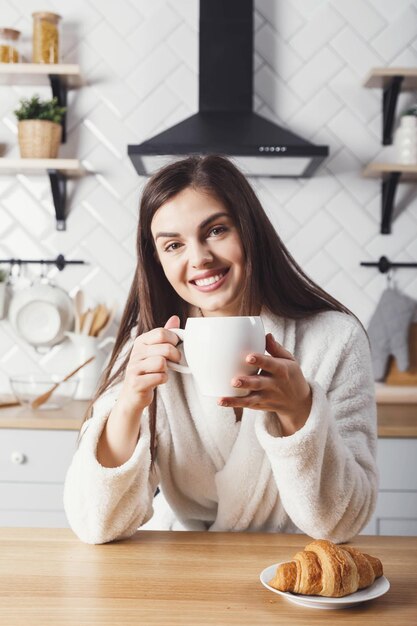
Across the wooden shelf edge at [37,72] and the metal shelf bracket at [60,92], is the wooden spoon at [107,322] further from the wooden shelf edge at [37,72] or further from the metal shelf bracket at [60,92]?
the wooden shelf edge at [37,72]

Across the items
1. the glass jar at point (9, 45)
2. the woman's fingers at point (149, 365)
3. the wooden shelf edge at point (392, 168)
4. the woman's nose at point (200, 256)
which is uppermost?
the glass jar at point (9, 45)

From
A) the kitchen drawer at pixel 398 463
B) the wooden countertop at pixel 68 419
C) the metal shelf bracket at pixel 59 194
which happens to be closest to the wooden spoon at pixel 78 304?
the metal shelf bracket at pixel 59 194

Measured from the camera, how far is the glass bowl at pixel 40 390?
2.49m

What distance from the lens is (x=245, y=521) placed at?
4.45 ft

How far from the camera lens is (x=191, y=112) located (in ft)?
9.36

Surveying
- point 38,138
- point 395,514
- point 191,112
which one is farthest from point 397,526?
point 38,138

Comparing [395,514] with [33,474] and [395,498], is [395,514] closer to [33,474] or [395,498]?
[395,498]

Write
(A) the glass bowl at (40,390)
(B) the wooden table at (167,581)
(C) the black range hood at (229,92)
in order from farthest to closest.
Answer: (C) the black range hood at (229,92), (A) the glass bowl at (40,390), (B) the wooden table at (167,581)

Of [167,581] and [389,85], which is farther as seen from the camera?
[389,85]

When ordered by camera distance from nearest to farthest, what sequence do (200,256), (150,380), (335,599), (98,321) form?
(335,599)
(150,380)
(200,256)
(98,321)

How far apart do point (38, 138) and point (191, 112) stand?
0.56m

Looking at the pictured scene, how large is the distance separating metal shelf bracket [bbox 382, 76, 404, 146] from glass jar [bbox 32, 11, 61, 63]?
46.6 inches

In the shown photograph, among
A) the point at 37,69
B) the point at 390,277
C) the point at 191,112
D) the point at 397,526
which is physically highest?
the point at 37,69

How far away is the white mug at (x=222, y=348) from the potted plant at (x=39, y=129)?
1.92 meters
